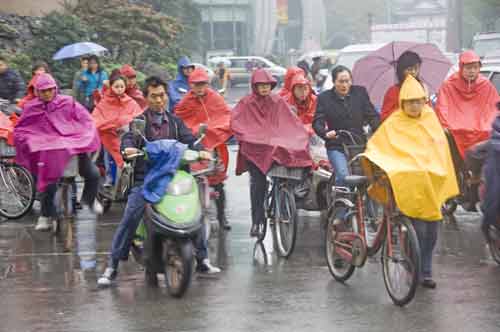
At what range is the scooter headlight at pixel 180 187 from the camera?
28.9 ft

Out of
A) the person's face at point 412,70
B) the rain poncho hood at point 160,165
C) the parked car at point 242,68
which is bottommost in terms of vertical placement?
the parked car at point 242,68

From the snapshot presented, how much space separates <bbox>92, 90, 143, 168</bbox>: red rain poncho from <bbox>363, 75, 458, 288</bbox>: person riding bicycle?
18.0 ft

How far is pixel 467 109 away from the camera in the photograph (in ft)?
40.0

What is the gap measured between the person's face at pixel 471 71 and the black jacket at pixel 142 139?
12.1ft

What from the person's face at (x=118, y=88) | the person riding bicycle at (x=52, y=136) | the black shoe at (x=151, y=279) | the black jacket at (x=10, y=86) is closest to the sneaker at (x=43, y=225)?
the person riding bicycle at (x=52, y=136)

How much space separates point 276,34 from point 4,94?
226ft

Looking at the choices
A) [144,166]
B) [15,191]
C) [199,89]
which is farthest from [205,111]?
[144,166]

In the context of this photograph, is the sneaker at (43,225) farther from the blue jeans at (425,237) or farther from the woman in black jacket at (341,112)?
the blue jeans at (425,237)

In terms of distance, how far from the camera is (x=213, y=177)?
1219cm

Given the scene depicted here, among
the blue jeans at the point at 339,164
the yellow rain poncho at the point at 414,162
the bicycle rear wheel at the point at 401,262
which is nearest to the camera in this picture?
the bicycle rear wheel at the point at 401,262

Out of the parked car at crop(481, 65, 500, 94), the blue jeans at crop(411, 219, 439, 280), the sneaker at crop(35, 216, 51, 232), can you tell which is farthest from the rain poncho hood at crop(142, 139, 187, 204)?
the parked car at crop(481, 65, 500, 94)

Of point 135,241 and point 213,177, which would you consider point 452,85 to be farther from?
point 135,241

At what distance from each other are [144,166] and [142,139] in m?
0.23

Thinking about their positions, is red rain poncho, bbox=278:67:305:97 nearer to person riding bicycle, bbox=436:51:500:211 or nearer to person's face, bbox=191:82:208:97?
person's face, bbox=191:82:208:97
